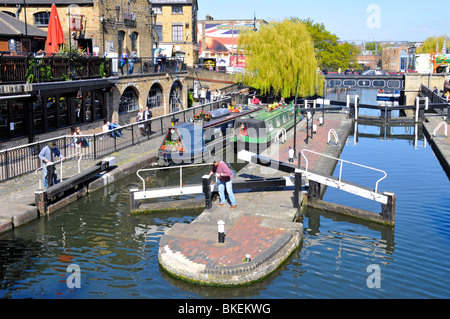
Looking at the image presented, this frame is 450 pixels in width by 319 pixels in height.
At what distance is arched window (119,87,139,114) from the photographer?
28.6m

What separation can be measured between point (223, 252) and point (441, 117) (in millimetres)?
31312

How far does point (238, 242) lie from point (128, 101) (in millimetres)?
19773

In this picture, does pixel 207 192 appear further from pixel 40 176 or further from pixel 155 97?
pixel 155 97

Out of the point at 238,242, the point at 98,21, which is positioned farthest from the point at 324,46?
the point at 238,242

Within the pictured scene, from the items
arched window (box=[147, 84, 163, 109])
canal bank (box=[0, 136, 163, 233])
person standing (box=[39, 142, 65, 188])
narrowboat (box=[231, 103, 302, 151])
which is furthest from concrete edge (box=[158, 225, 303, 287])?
arched window (box=[147, 84, 163, 109])

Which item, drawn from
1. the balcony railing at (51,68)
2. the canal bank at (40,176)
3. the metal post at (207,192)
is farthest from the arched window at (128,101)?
the metal post at (207,192)

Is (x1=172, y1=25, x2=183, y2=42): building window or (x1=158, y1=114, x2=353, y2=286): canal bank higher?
(x1=172, y1=25, x2=183, y2=42): building window

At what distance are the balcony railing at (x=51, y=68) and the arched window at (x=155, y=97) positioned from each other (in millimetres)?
6602

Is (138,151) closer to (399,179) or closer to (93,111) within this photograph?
(93,111)

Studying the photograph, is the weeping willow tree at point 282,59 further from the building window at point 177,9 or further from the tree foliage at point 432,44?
the tree foliage at point 432,44

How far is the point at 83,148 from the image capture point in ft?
65.4

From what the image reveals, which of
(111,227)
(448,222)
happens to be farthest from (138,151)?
(448,222)

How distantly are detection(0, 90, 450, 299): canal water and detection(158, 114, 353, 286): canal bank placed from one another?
0.26 meters

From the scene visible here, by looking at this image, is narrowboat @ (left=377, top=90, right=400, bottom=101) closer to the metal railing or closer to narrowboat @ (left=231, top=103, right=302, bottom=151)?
the metal railing
